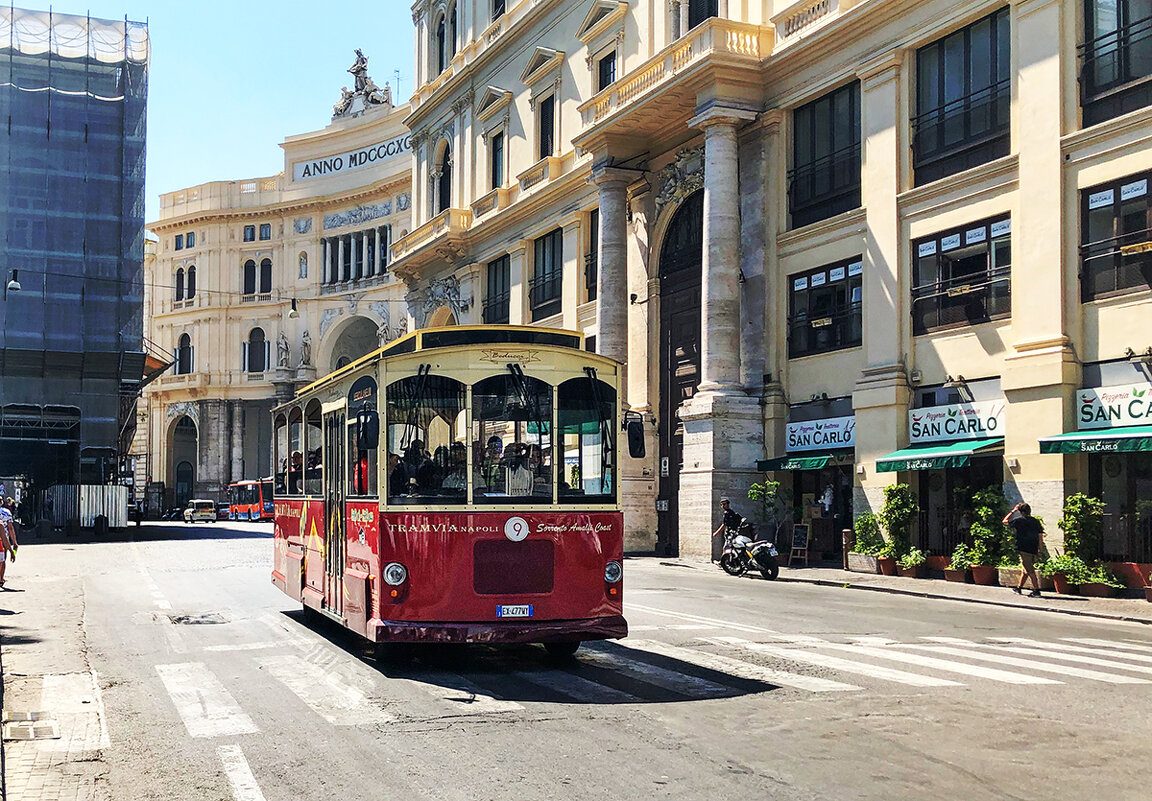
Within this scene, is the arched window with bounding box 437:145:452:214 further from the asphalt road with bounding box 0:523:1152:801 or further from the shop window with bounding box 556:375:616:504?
the shop window with bounding box 556:375:616:504

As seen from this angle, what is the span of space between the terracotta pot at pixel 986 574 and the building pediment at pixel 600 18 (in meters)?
22.8

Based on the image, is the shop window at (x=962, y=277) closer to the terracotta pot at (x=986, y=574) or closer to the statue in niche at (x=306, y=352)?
the terracotta pot at (x=986, y=574)

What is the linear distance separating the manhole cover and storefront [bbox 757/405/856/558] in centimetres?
1569

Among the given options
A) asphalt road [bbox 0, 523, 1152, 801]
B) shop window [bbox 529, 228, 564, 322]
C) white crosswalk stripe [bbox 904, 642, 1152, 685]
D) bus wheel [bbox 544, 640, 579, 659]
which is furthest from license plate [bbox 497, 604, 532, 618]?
shop window [bbox 529, 228, 564, 322]

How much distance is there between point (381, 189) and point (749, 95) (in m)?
50.3

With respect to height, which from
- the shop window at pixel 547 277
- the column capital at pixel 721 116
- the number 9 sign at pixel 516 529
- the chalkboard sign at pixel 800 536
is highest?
the column capital at pixel 721 116

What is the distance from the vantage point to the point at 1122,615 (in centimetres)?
1806

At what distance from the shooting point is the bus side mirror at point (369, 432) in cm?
1189

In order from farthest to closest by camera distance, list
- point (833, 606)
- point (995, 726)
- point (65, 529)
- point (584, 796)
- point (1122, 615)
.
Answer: point (65, 529) → point (833, 606) → point (1122, 615) → point (995, 726) → point (584, 796)

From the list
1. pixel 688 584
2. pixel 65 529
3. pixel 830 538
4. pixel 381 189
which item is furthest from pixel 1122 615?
pixel 381 189

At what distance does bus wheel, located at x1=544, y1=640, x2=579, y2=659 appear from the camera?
12.8 m

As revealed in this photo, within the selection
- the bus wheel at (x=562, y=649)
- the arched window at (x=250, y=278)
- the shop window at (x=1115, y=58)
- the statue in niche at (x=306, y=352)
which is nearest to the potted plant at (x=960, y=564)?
the shop window at (x=1115, y=58)

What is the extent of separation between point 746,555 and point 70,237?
36.7m

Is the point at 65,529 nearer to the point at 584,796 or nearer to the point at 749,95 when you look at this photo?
the point at 749,95
